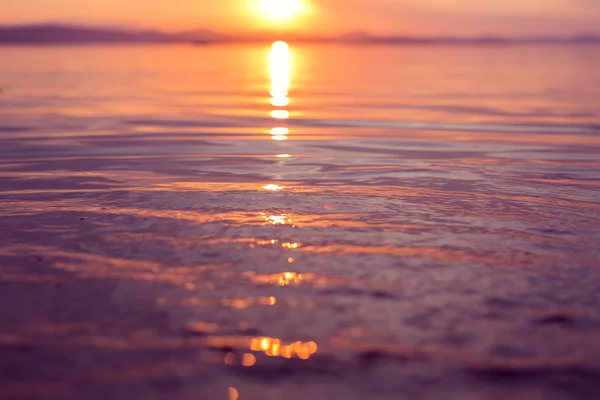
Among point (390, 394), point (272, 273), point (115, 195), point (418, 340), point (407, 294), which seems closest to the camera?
point (390, 394)

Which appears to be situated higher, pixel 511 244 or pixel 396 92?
pixel 396 92

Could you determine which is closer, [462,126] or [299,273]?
[299,273]

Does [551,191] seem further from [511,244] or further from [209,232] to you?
[209,232]

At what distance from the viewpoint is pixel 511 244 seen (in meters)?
4.18

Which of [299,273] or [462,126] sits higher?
[462,126]

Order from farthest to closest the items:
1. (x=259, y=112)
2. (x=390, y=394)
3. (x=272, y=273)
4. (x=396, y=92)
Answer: (x=396, y=92) < (x=259, y=112) < (x=272, y=273) < (x=390, y=394)

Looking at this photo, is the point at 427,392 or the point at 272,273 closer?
the point at 427,392

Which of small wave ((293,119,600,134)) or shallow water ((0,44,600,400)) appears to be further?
small wave ((293,119,600,134))

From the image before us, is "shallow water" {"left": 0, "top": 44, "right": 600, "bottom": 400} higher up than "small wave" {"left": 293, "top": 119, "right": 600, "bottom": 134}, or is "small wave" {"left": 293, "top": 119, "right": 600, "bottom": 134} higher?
"small wave" {"left": 293, "top": 119, "right": 600, "bottom": 134}

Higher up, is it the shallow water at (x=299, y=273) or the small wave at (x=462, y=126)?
the small wave at (x=462, y=126)

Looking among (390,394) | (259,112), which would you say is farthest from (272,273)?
(259,112)

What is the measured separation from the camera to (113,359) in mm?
2668

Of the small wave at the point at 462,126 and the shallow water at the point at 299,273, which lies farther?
the small wave at the point at 462,126

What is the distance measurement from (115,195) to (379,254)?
2.43 metres
